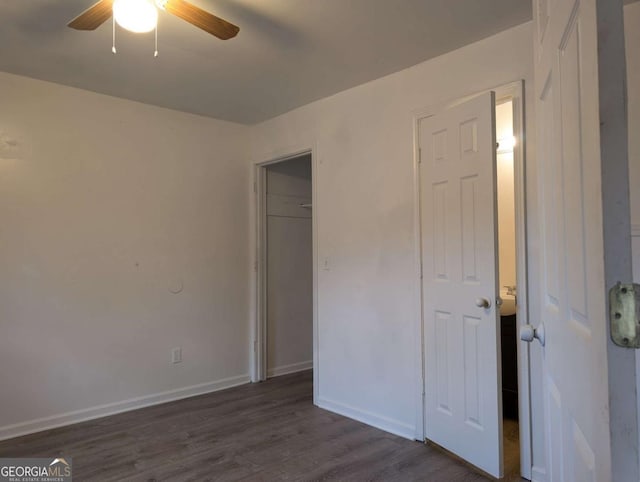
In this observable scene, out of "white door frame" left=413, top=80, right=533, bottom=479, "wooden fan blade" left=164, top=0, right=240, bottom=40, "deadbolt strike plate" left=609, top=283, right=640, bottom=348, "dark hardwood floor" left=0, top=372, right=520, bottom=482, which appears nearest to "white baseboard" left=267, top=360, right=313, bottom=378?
"dark hardwood floor" left=0, top=372, right=520, bottom=482

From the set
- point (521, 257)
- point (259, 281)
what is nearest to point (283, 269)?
point (259, 281)

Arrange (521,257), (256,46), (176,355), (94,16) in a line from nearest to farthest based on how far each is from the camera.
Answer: (94,16), (521,257), (256,46), (176,355)

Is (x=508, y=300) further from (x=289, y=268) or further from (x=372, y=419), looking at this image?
(x=289, y=268)

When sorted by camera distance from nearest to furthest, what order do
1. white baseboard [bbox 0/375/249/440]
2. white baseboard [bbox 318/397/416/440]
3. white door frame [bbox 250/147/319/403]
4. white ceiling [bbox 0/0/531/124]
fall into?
1. white ceiling [bbox 0/0/531/124]
2. white baseboard [bbox 318/397/416/440]
3. white baseboard [bbox 0/375/249/440]
4. white door frame [bbox 250/147/319/403]

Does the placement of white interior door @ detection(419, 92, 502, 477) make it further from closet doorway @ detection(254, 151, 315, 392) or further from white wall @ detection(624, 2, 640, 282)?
closet doorway @ detection(254, 151, 315, 392)

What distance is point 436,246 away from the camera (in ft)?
8.55

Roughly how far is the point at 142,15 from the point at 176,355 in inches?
108

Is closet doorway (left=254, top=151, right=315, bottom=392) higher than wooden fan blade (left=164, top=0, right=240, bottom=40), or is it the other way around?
wooden fan blade (left=164, top=0, right=240, bottom=40)

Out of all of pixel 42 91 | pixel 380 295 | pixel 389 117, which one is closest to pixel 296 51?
pixel 389 117

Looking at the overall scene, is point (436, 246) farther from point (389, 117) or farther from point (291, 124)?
point (291, 124)

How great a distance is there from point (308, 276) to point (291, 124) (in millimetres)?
1689

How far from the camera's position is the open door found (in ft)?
2.06

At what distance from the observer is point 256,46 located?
2547 mm

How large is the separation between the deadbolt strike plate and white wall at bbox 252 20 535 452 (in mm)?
2082
